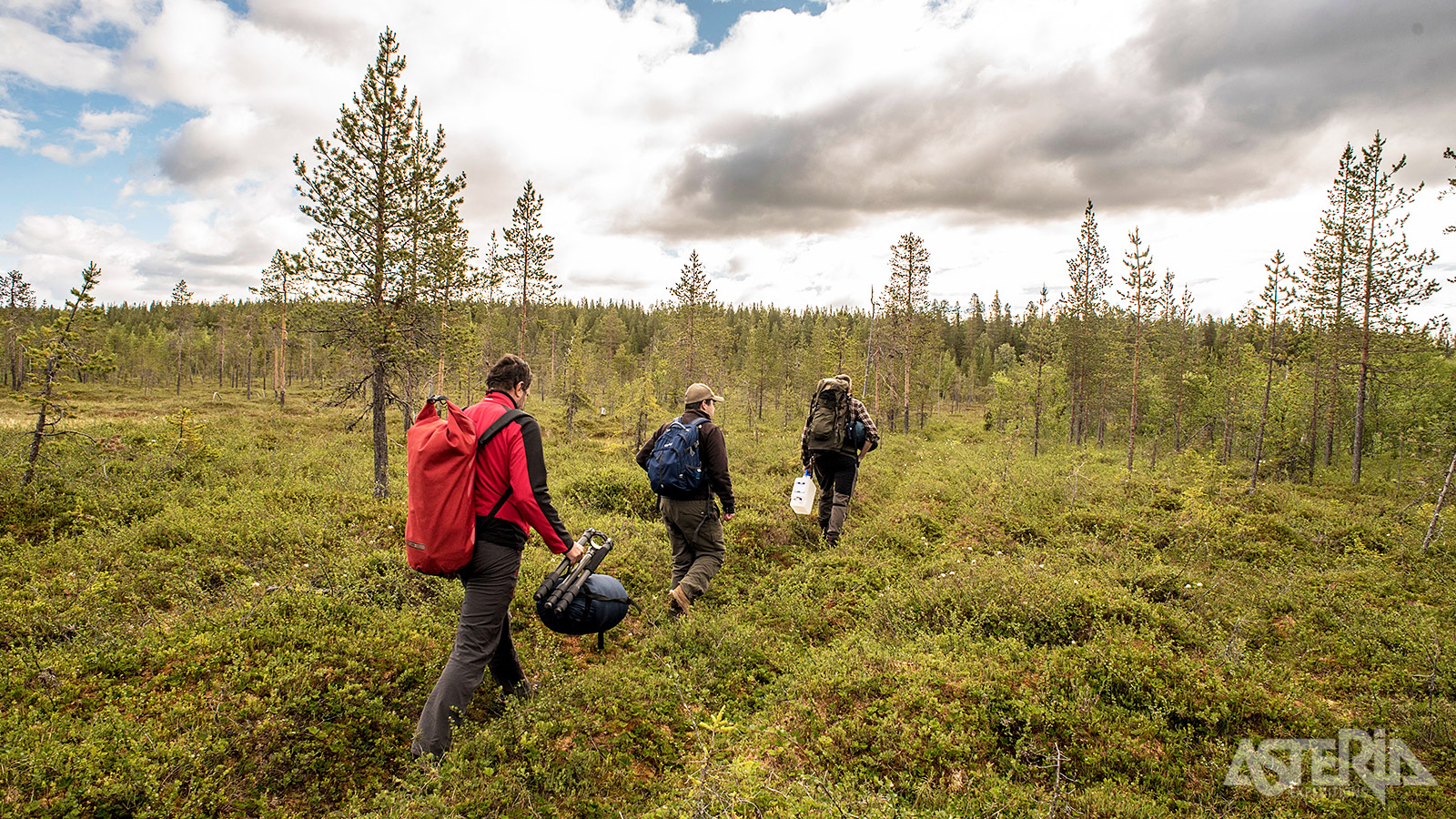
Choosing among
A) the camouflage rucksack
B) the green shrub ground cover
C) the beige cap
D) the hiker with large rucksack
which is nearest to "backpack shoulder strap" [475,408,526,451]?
the green shrub ground cover

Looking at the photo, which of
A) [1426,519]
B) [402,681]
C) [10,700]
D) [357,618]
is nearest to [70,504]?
[10,700]

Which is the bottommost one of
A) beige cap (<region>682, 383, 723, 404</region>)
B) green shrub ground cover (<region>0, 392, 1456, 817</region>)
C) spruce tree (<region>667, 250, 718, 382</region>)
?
green shrub ground cover (<region>0, 392, 1456, 817</region>)

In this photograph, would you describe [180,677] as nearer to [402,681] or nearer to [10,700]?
[10,700]

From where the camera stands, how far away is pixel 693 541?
621cm

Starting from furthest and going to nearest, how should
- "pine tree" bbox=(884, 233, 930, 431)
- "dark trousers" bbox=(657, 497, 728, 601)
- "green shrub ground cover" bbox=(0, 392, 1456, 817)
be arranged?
"pine tree" bbox=(884, 233, 930, 431), "dark trousers" bbox=(657, 497, 728, 601), "green shrub ground cover" bbox=(0, 392, 1456, 817)

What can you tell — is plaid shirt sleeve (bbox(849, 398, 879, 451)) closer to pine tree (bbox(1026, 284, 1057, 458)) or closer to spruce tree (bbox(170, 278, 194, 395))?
pine tree (bbox(1026, 284, 1057, 458))

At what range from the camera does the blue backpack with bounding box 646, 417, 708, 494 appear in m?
5.80

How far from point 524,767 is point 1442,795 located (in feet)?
18.5

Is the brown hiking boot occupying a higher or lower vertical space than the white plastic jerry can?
lower

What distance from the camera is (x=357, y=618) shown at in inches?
204

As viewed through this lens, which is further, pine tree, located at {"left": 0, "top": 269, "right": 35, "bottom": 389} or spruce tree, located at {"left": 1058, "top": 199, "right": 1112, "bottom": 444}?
pine tree, located at {"left": 0, "top": 269, "right": 35, "bottom": 389}

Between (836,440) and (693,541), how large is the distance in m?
3.05

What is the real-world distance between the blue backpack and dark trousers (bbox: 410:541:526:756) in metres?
2.06

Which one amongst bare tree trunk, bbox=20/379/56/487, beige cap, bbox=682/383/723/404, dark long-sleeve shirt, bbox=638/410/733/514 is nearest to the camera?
dark long-sleeve shirt, bbox=638/410/733/514
